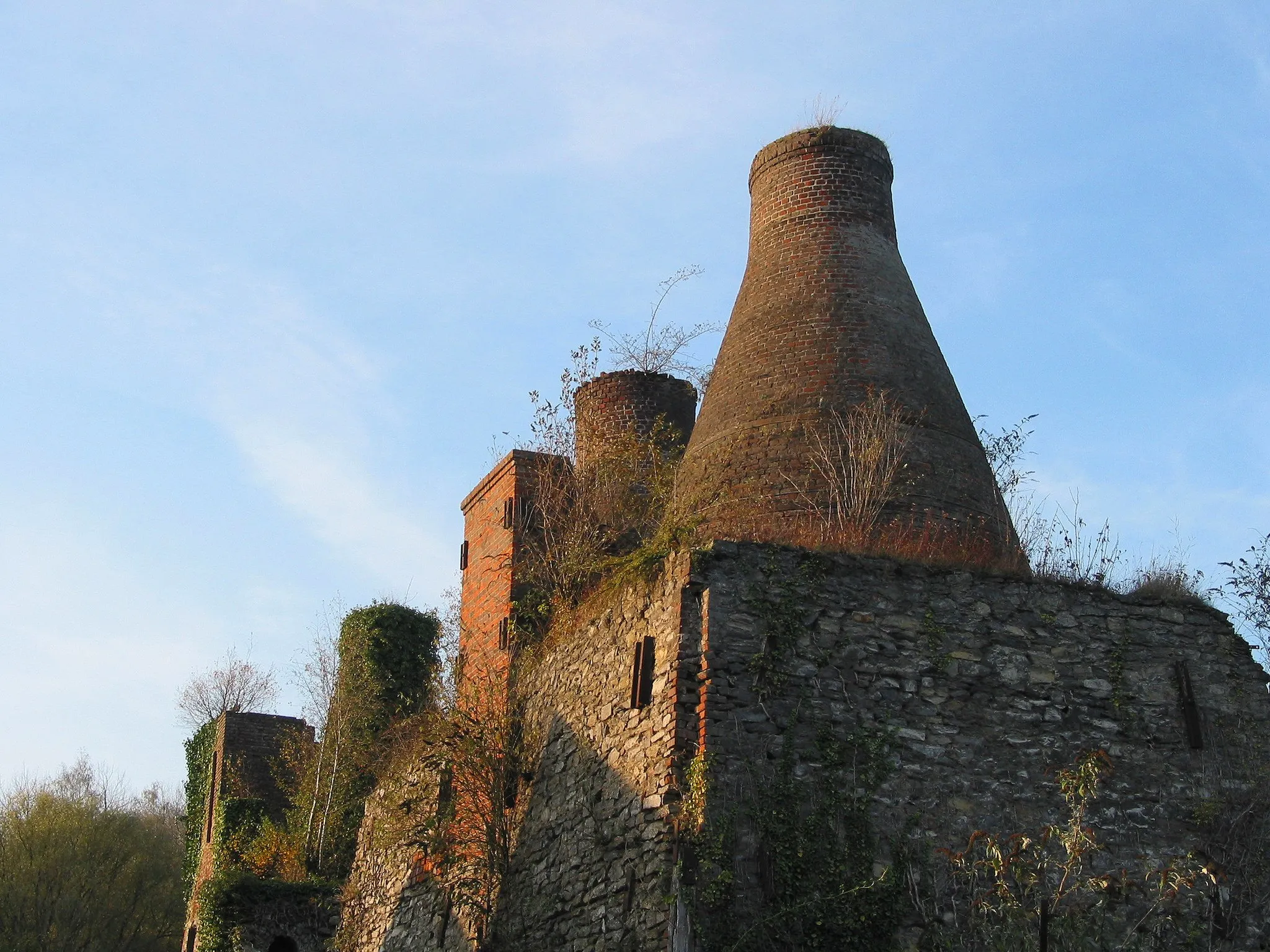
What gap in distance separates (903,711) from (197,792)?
1661 cm

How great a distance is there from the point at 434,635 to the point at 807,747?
446 inches

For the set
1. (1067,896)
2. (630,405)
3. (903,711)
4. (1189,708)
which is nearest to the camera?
(1067,896)

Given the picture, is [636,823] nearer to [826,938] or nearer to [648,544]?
[826,938]

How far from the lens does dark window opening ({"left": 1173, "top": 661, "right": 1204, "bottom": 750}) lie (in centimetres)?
913

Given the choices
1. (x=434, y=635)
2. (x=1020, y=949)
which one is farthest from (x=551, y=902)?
(x=434, y=635)

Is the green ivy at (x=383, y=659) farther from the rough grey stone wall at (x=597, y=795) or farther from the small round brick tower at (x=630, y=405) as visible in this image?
the rough grey stone wall at (x=597, y=795)

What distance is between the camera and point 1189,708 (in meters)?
9.23

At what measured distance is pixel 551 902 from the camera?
994cm

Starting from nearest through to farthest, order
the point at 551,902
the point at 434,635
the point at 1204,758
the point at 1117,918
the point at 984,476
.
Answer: the point at 1117,918, the point at 1204,758, the point at 551,902, the point at 984,476, the point at 434,635

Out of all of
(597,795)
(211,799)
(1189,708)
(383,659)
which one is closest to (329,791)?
(383,659)

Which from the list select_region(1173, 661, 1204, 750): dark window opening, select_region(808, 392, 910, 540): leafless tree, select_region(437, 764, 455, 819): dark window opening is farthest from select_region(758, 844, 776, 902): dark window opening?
select_region(437, 764, 455, 819): dark window opening

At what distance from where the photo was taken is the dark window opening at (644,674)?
920cm

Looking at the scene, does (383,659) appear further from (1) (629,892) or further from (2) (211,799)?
(1) (629,892)

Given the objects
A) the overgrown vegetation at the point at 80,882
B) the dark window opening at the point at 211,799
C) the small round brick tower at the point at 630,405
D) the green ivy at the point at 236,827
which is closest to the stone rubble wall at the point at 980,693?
the small round brick tower at the point at 630,405
